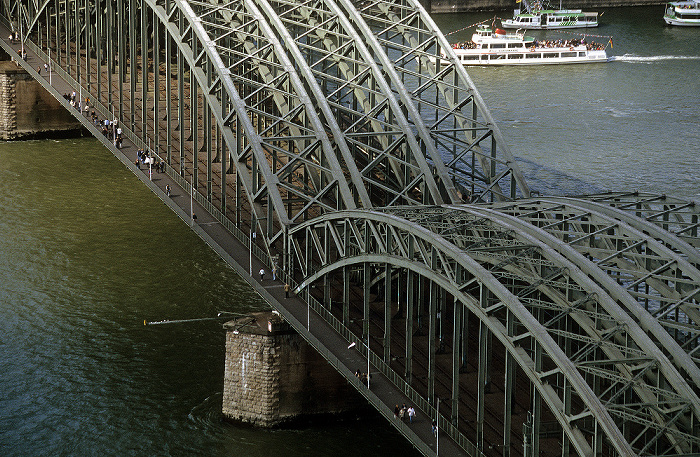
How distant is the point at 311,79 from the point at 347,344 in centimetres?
1944

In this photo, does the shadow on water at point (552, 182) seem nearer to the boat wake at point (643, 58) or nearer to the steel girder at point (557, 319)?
the steel girder at point (557, 319)

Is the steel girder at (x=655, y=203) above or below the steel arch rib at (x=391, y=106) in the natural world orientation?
below

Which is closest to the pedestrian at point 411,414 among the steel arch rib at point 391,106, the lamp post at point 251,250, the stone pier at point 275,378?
the stone pier at point 275,378

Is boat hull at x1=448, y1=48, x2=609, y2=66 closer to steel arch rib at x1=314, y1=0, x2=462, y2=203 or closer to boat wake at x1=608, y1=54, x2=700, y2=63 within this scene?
boat wake at x1=608, y1=54, x2=700, y2=63

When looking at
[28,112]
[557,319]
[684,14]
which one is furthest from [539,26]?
[557,319]

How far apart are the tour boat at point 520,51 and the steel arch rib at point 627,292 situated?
8897 centimetres

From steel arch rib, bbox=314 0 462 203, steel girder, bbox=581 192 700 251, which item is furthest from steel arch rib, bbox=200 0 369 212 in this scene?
steel girder, bbox=581 192 700 251

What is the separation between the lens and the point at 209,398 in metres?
68.6

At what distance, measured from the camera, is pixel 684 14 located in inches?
6747

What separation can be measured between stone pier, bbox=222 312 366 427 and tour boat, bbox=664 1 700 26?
11527 cm

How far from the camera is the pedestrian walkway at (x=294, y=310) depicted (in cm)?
5641

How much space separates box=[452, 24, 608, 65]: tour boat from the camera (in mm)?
151375

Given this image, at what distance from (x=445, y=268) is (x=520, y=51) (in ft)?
329

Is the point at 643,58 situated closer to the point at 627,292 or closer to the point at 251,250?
the point at 251,250
